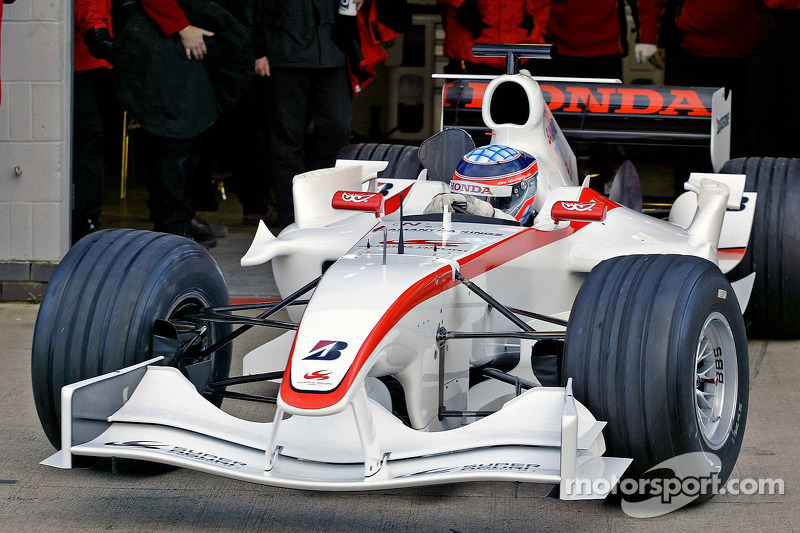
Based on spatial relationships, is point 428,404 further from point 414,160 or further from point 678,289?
point 414,160

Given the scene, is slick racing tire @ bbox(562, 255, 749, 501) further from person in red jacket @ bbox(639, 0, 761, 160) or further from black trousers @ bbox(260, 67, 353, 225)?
person in red jacket @ bbox(639, 0, 761, 160)

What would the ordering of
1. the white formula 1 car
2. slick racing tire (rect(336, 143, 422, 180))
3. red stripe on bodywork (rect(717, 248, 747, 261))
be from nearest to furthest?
the white formula 1 car, red stripe on bodywork (rect(717, 248, 747, 261)), slick racing tire (rect(336, 143, 422, 180))

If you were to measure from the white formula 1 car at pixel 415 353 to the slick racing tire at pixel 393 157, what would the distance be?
1567 mm

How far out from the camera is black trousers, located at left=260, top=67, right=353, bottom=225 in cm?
829

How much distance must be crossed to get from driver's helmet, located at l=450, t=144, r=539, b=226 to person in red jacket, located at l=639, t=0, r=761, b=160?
15.2ft

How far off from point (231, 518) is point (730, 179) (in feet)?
10.8

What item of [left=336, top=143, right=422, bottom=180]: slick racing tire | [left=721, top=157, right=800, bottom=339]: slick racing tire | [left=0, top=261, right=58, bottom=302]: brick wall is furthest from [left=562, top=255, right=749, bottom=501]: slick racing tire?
[left=0, top=261, right=58, bottom=302]: brick wall

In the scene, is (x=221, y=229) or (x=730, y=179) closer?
(x=730, y=179)

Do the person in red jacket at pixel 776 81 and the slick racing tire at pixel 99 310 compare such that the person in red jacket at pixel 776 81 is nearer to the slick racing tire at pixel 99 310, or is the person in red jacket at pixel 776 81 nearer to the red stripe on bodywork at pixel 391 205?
the red stripe on bodywork at pixel 391 205

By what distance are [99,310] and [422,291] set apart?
3.85ft

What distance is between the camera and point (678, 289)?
405 centimetres

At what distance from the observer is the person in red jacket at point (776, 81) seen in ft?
28.0

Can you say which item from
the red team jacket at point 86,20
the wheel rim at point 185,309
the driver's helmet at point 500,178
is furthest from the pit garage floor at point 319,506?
the red team jacket at point 86,20

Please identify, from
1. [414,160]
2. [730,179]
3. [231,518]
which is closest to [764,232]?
[730,179]
